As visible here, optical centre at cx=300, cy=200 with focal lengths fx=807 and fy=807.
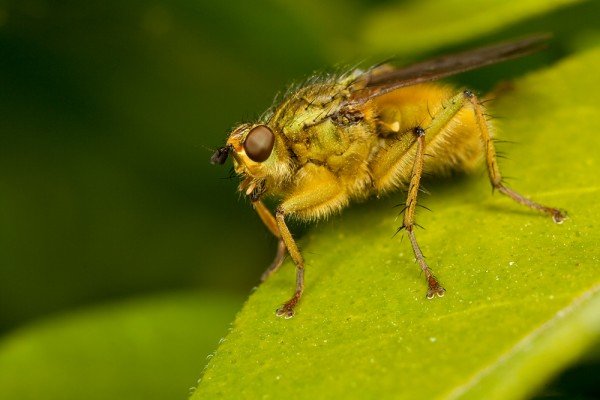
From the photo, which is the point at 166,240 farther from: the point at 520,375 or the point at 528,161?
the point at 520,375

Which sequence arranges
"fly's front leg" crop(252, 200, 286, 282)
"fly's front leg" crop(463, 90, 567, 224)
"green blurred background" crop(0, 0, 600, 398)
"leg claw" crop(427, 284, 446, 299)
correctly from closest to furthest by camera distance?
"leg claw" crop(427, 284, 446, 299) → "fly's front leg" crop(463, 90, 567, 224) → "fly's front leg" crop(252, 200, 286, 282) → "green blurred background" crop(0, 0, 600, 398)

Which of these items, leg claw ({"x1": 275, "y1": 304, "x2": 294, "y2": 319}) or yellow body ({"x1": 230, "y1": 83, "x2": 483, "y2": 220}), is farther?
yellow body ({"x1": 230, "y1": 83, "x2": 483, "y2": 220})

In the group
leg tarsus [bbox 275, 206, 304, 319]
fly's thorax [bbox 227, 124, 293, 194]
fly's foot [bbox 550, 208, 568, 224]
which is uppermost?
fly's thorax [bbox 227, 124, 293, 194]

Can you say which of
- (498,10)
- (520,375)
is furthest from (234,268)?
(520,375)

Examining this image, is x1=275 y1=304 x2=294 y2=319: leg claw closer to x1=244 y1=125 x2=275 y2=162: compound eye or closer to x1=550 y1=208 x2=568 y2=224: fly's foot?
x1=244 y1=125 x2=275 y2=162: compound eye

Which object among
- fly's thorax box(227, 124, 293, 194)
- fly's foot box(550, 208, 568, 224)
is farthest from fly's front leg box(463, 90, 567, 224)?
fly's thorax box(227, 124, 293, 194)

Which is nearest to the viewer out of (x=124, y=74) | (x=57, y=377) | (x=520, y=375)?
(x=520, y=375)

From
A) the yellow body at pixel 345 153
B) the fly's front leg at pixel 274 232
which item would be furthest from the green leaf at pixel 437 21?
the fly's front leg at pixel 274 232
